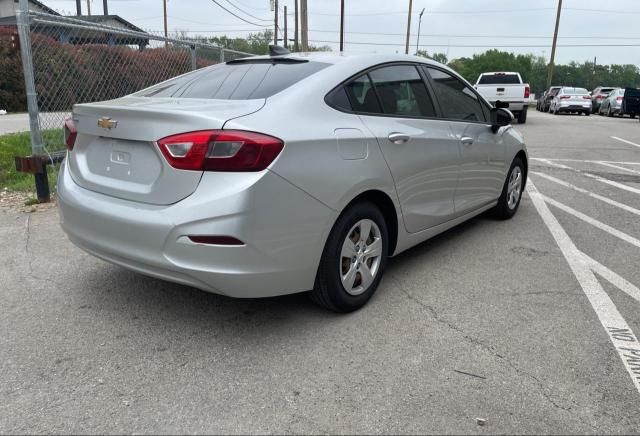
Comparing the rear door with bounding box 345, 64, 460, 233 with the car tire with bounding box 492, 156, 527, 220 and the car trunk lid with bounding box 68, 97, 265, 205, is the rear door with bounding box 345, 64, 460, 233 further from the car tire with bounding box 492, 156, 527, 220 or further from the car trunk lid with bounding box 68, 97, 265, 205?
the car tire with bounding box 492, 156, 527, 220

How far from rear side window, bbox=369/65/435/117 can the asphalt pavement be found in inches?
48.0

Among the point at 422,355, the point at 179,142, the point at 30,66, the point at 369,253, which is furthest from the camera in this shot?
the point at 30,66

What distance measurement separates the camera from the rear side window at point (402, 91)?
3.64 metres

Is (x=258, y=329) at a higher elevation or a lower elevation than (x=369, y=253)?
lower

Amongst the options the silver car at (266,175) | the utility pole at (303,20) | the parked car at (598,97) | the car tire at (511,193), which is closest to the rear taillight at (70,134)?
the silver car at (266,175)

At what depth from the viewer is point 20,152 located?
8727mm

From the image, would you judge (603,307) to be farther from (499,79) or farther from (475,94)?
(499,79)

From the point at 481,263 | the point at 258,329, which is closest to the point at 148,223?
the point at 258,329

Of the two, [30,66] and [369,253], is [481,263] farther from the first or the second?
[30,66]

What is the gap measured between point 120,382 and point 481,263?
2.89 m

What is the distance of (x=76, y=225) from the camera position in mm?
3180

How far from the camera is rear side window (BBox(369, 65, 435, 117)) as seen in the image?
3.64 metres

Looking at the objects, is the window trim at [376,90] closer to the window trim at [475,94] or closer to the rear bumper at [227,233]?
the window trim at [475,94]

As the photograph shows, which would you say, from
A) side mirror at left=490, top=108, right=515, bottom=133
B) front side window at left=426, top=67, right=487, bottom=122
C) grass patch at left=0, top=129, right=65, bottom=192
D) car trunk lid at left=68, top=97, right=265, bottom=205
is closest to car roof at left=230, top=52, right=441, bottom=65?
front side window at left=426, top=67, right=487, bottom=122
